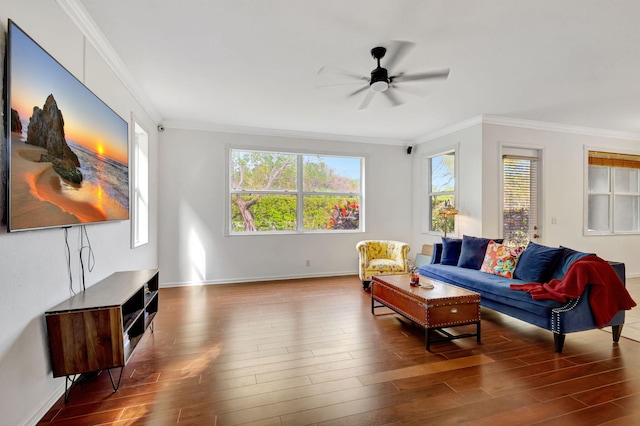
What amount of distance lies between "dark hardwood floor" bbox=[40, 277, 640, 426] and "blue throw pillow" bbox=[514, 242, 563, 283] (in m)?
0.52

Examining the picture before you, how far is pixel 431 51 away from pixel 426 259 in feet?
11.8

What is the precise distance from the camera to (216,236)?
5.29m

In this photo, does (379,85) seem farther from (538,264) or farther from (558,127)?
(558,127)

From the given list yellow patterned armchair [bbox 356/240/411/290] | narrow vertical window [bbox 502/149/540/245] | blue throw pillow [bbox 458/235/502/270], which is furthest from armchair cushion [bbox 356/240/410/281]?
narrow vertical window [bbox 502/149/540/245]

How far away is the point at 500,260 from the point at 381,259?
5.91 feet

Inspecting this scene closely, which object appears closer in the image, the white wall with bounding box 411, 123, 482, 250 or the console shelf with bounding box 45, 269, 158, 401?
the console shelf with bounding box 45, 269, 158, 401

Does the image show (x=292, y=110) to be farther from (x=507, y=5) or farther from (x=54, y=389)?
(x=54, y=389)

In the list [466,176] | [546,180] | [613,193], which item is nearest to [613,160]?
[613,193]

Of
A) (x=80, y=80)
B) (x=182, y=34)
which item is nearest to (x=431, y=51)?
(x=182, y=34)

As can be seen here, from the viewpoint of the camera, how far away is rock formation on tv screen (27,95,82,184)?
172 centimetres

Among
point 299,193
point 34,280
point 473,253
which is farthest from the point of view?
point 299,193

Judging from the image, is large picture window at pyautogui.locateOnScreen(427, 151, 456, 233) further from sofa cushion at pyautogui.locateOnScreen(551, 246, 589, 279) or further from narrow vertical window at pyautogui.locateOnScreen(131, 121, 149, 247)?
narrow vertical window at pyautogui.locateOnScreen(131, 121, 149, 247)

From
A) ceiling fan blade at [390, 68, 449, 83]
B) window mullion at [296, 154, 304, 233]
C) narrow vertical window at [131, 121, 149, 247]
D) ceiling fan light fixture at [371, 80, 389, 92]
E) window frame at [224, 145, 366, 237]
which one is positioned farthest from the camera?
window mullion at [296, 154, 304, 233]

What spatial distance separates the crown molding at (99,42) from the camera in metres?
2.20
